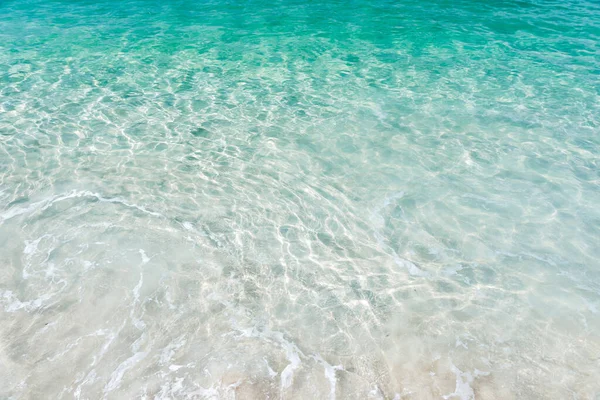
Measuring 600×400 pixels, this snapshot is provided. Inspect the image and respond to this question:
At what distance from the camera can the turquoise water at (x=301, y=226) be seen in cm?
621

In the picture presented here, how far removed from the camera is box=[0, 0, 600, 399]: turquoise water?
6.21m

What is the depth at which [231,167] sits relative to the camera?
1050cm

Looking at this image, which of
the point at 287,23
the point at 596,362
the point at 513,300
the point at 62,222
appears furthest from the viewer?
the point at 287,23

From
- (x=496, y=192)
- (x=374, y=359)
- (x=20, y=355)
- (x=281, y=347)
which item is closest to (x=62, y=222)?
(x=20, y=355)

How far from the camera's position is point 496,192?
31.9 ft

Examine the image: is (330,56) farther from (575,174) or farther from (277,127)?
(575,174)

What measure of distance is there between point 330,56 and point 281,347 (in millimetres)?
13943

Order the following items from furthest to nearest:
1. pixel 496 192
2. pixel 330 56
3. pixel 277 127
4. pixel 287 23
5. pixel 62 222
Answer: pixel 287 23
pixel 330 56
pixel 277 127
pixel 496 192
pixel 62 222

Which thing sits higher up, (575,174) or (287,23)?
(287,23)

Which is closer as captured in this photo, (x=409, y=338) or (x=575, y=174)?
(x=409, y=338)

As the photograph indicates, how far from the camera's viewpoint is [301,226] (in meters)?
8.74

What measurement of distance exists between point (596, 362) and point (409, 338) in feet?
8.99

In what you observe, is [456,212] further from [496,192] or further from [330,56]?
[330,56]

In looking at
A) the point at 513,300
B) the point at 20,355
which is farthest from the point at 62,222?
the point at 513,300
